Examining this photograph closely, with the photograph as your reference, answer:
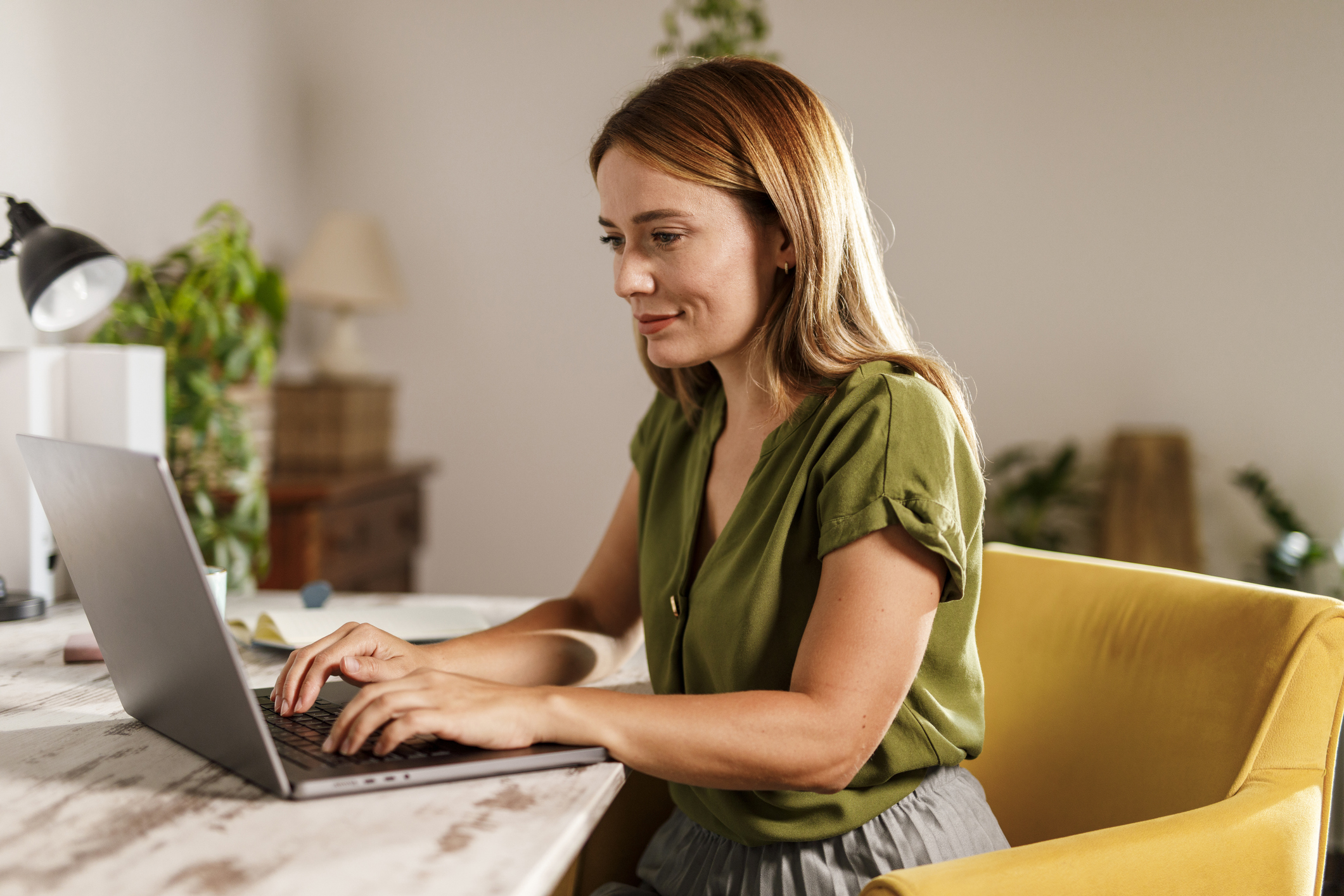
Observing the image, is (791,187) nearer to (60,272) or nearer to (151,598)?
(151,598)

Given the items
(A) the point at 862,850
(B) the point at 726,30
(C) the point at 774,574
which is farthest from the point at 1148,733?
(B) the point at 726,30

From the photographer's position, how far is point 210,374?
1.93 meters

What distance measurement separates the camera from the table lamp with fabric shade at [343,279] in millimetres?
2852

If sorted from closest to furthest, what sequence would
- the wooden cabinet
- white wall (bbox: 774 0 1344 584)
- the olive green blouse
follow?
the olive green blouse < the wooden cabinet < white wall (bbox: 774 0 1344 584)

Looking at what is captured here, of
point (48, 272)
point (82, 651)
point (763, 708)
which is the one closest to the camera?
point (763, 708)

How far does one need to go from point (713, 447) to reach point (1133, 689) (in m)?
0.48

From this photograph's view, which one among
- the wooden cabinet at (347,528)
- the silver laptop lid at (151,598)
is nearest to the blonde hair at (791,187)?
the silver laptop lid at (151,598)

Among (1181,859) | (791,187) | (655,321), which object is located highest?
(791,187)

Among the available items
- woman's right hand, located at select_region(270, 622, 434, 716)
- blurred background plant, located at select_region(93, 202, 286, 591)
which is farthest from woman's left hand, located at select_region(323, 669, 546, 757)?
blurred background plant, located at select_region(93, 202, 286, 591)

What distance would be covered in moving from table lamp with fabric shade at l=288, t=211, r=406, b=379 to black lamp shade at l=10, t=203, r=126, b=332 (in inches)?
55.2

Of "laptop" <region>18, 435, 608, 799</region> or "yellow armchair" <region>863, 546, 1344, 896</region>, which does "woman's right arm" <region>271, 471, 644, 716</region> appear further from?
"yellow armchair" <region>863, 546, 1344, 896</region>

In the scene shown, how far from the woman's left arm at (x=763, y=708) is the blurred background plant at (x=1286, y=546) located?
2230 millimetres

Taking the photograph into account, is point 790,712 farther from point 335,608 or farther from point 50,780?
point 335,608

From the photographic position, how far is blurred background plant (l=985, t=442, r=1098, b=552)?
9.36 ft
